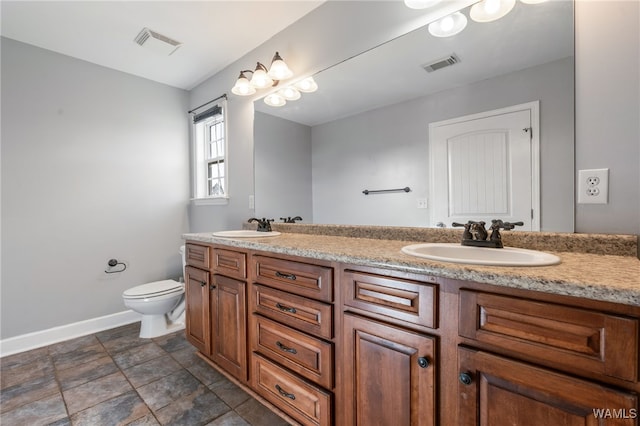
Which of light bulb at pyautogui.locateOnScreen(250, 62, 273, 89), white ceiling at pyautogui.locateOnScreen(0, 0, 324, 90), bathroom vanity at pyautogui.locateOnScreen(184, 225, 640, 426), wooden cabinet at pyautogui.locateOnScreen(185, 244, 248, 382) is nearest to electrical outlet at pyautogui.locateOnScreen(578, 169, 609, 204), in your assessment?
bathroom vanity at pyautogui.locateOnScreen(184, 225, 640, 426)

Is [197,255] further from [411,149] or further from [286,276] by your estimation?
[411,149]

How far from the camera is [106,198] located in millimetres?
2613

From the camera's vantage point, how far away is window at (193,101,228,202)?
2.74 meters

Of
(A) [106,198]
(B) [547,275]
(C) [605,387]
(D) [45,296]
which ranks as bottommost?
(D) [45,296]

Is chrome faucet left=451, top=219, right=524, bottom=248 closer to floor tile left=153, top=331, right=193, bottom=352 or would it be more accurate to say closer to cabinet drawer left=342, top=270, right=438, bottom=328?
cabinet drawer left=342, top=270, right=438, bottom=328

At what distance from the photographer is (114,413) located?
1.47 m

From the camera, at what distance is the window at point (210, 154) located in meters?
2.74

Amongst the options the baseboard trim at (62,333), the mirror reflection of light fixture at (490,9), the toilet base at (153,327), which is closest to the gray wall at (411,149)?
the mirror reflection of light fixture at (490,9)

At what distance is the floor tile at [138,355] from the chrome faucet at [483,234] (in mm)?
2241

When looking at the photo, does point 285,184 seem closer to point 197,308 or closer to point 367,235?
point 367,235

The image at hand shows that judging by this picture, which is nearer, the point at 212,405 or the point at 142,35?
the point at 212,405

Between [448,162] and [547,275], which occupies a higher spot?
[448,162]

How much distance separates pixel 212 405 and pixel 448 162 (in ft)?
5.82

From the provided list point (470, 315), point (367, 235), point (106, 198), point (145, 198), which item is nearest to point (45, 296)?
point (106, 198)
